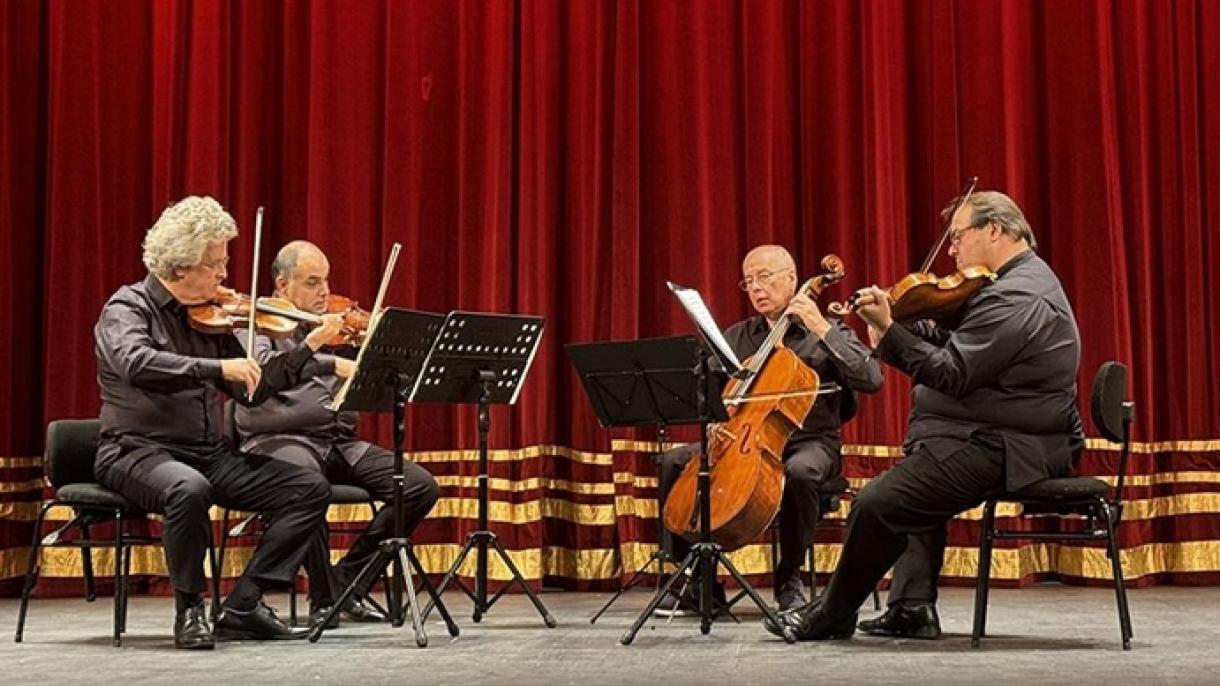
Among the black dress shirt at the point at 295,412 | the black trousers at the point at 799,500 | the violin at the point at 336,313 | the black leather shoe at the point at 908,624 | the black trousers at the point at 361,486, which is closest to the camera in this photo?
the black leather shoe at the point at 908,624

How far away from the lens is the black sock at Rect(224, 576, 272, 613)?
218 inches

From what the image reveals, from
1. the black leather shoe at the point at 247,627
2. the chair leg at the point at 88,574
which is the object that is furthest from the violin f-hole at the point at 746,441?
the chair leg at the point at 88,574

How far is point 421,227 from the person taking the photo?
306 inches

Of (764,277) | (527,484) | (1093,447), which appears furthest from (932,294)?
(527,484)

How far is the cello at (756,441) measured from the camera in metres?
5.68

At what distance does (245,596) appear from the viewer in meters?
5.56

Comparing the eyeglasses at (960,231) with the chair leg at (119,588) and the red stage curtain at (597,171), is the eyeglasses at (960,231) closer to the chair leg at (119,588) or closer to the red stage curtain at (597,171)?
→ the red stage curtain at (597,171)

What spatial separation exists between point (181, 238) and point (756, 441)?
2.15 m

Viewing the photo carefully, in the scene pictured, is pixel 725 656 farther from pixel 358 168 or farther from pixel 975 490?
pixel 358 168

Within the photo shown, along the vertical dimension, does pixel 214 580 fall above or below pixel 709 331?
below

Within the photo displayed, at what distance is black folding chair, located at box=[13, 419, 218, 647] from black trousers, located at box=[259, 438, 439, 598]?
1.33ft

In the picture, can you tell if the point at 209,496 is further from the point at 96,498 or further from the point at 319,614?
the point at 319,614

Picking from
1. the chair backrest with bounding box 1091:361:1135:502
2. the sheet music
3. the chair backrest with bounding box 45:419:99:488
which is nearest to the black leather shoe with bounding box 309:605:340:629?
the chair backrest with bounding box 45:419:99:488

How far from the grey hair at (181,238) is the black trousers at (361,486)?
2.95 ft
